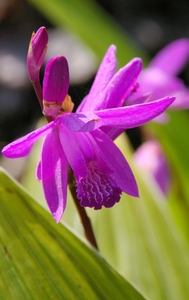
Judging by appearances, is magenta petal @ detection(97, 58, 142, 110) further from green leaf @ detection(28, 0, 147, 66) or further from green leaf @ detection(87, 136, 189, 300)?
green leaf @ detection(28, 0, 147, 66)

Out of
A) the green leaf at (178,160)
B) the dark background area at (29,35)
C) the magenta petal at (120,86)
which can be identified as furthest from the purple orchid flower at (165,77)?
the dark background area at (29,35)

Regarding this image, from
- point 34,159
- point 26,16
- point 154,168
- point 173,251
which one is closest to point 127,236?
point 173,251

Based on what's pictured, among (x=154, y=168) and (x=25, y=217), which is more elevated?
(x=25, y=217)

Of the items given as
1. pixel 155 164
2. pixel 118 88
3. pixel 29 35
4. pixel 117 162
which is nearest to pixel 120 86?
pixel 118 88

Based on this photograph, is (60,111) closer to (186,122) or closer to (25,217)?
(25,217)

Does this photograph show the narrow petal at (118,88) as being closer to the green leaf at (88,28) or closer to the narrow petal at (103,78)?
the narrow petal at (103,78)

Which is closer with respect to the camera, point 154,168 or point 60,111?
point 60,111
